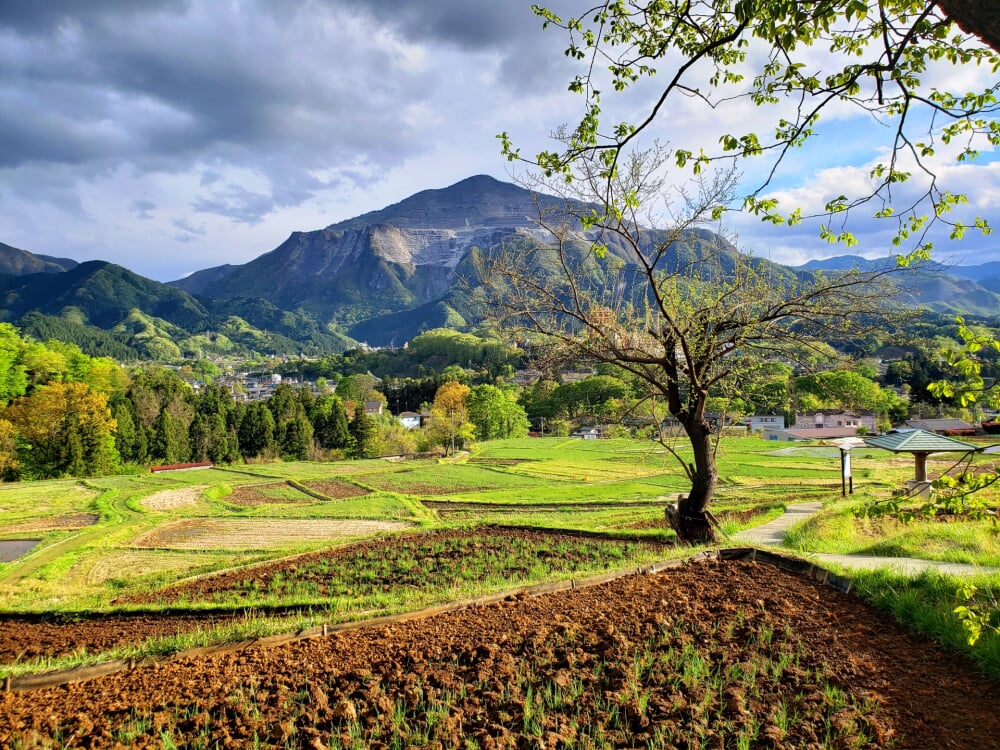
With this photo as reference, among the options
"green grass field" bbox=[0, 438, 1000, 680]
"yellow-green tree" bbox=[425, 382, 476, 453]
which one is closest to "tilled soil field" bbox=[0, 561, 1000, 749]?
"green grass field" bbox=[0, 438, 1000, 680]

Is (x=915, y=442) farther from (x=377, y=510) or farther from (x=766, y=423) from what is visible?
Result: (x=766, y=423)

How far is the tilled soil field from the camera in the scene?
10.8ft

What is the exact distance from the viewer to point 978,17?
8.42 feet

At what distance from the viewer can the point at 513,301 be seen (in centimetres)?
866

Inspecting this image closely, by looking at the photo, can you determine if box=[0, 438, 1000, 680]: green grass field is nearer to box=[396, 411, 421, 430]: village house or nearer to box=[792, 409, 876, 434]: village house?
box=[792, 409, 876, 434]: village house

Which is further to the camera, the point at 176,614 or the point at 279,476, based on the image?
the point at 279,476

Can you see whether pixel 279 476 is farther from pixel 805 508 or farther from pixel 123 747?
pixel 123 747

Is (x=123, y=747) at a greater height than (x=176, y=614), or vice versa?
(x=123, y=747)

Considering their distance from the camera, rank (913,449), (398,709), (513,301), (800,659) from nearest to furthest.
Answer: (398,709)
(800,659)
(513,301)
(913,449)

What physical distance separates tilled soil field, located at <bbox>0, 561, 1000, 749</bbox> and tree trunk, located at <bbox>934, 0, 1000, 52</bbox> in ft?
12.1

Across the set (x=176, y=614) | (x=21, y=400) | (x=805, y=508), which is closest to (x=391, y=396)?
(x=21, y=400)

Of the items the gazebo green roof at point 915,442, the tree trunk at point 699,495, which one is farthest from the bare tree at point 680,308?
the gazebo green roof at point 915,442

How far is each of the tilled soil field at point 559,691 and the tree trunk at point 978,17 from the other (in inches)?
146

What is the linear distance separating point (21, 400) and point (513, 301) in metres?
57.0
